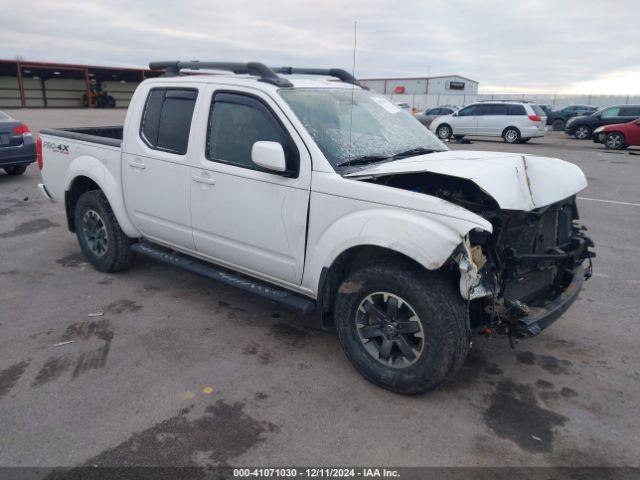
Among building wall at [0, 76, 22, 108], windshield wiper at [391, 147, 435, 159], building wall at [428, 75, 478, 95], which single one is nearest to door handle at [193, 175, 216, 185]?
windshield wiper at [391, 147, 435, 159]

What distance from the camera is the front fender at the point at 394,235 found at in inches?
113

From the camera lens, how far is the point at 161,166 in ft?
14.5

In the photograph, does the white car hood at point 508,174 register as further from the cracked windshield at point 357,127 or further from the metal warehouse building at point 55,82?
the metal warehouse building at point 55,82

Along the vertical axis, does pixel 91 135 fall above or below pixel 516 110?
below

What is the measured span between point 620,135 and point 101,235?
807 inches

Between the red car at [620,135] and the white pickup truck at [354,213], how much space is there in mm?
18657

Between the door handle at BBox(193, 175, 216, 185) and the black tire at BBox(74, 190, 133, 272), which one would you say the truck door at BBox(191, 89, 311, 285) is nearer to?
the door handle at BBox(193, 175, 216, 185)

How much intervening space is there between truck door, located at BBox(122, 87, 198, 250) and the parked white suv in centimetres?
1986

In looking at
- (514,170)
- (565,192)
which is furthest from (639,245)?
(514,170)

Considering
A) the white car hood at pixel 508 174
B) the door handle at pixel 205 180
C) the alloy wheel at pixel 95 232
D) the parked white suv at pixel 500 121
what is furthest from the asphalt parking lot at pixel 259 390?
the parked white suv at pixel 500 121

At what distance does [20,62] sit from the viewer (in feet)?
117

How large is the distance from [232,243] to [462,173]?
1.84 metres

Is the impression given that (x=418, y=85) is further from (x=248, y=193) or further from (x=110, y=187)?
(x=248, y=193)

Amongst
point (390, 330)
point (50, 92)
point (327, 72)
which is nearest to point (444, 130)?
point (327, 72)
